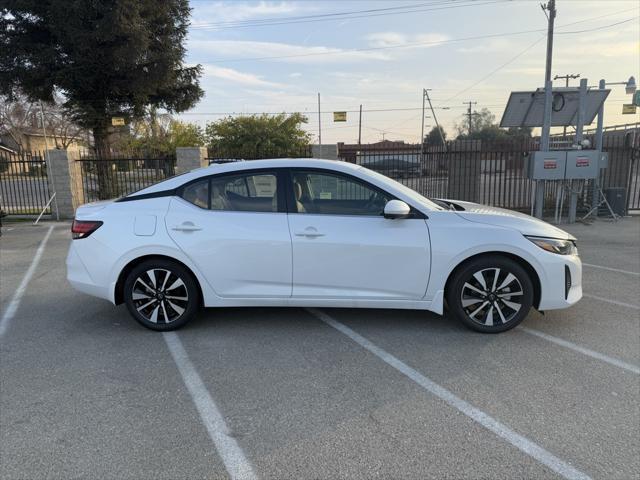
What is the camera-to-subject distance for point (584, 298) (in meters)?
5.47

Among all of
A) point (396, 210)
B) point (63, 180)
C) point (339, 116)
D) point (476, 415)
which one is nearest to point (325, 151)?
point (339, 116)

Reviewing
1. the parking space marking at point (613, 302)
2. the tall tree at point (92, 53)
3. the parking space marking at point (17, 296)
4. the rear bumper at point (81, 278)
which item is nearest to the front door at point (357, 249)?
the rear bumper at point (81, 278)

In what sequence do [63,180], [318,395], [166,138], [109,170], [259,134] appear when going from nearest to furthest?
[318,395]
[63,180]
[109,170]
[259,134]
[166,138]

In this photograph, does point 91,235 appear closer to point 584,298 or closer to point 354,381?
point 354,381

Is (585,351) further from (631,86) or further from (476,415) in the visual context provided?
(631,86)

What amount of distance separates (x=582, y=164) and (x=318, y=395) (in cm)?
973

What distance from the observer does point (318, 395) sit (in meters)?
3.30

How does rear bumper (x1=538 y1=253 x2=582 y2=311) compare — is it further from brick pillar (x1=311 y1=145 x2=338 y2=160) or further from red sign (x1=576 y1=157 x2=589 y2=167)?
brick pillar (x1=311 y1=145 x2=338 y2=160)

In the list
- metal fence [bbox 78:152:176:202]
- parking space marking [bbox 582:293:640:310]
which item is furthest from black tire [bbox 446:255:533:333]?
metal fence [bbox 78:152:176:202]

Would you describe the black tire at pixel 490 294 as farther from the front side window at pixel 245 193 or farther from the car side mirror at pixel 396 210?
the front side window at pixel 245 193

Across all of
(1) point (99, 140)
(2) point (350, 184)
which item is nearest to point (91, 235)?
(2) point (350, 184)

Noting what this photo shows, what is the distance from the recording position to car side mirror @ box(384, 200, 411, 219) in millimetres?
4094

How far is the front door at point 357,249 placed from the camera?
4.18 meters

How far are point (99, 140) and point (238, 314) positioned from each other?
14575 mm
